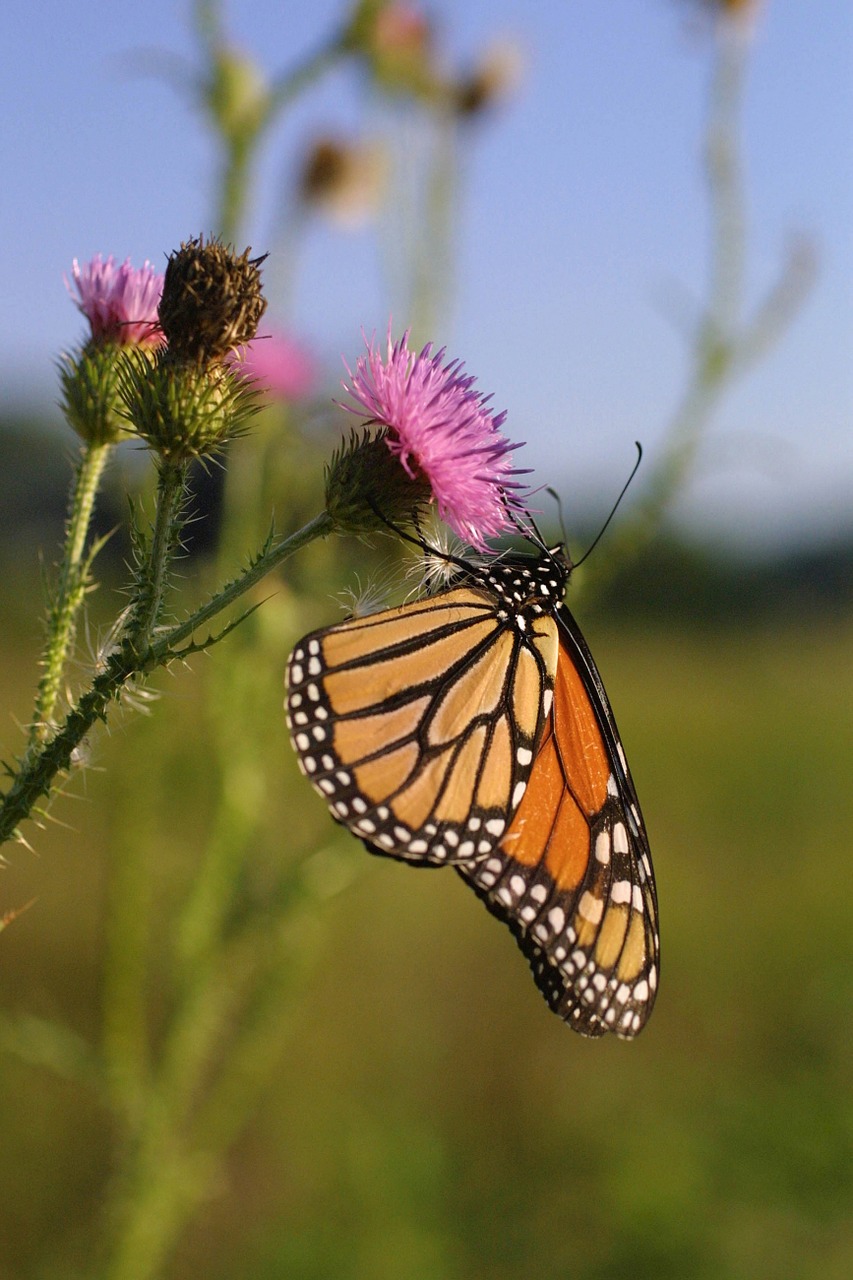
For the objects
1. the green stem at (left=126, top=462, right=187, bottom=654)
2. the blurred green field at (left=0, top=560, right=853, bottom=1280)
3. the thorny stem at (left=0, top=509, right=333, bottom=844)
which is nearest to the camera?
the thorny stem at (left=0, top=509, right=333, bottom=844)

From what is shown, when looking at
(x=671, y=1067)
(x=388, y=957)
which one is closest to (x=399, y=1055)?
(x=388, y=957)

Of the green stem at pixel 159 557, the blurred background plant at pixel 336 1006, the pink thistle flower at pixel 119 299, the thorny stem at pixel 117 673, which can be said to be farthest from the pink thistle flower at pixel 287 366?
the thorny stem at pixel 117 673

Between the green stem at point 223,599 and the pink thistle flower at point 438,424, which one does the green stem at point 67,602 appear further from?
the pink thistle flower at point 438,424

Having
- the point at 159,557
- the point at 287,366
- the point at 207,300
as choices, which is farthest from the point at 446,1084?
the point at 207,300

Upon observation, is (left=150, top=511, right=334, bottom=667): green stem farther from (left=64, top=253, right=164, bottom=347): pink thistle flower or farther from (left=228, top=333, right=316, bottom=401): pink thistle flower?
(left=228, top=333, right=316, bottom=401): pink thistle flower

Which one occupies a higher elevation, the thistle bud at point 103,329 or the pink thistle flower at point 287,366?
the pink thistle flower at point 287,366

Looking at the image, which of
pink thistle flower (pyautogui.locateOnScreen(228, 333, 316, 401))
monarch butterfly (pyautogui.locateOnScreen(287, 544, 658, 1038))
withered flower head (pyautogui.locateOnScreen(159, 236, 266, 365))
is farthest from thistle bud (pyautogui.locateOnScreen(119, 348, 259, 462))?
pink thistle flower (pyautogui.locateOnScreen(228, 333, 316, 401))
